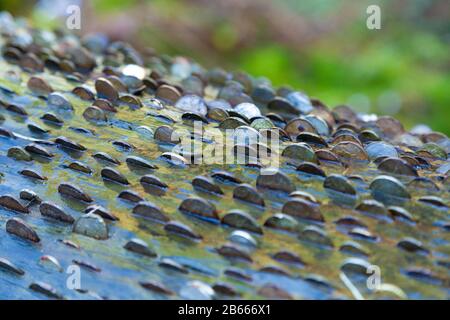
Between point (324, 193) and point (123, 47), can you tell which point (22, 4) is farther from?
point (324, 193)

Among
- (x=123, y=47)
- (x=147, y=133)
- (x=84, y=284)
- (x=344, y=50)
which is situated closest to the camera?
(x=84, y=284)

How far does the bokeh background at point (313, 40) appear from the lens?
8320 millimetres

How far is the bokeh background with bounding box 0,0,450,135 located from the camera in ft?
27.3

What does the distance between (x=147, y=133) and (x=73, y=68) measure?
0.82 metres

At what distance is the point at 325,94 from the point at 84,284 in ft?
22.5

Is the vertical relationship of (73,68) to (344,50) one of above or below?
below

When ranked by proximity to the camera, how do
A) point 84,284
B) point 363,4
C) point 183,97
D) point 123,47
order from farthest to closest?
point 363,4 < point 123,47 < point 183,97 < point 84,284

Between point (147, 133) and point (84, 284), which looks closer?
A: point (84, 284)

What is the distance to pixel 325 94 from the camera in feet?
26.6

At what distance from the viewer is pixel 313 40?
9.84 m

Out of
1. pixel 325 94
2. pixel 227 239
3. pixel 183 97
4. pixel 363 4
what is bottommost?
pixel 227 239

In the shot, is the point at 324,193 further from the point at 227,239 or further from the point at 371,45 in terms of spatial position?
the point at 371,45

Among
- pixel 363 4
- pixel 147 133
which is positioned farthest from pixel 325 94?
pixel 147 133

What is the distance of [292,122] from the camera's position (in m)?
2.16
